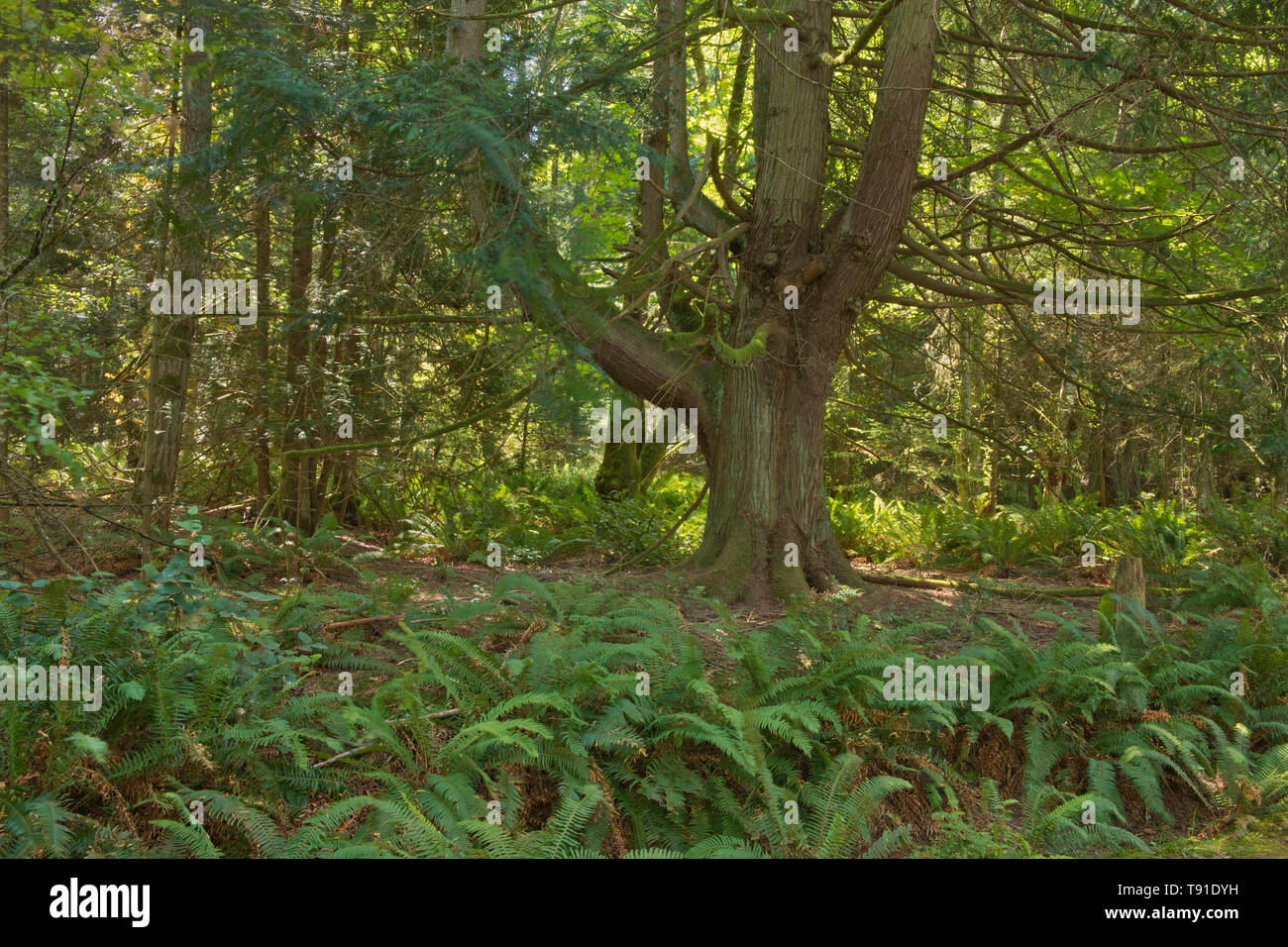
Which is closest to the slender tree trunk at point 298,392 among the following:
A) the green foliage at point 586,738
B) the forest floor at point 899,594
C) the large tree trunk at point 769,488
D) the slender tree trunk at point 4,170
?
the forest floor at point 899,594

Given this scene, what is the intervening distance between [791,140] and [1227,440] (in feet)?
18.4

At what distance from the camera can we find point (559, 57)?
7.52 meters

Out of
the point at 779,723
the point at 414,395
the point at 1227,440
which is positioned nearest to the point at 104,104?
the point at 414,395

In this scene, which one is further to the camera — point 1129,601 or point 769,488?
point 769,488

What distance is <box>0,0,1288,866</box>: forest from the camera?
4855 mm

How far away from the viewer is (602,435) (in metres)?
9.84

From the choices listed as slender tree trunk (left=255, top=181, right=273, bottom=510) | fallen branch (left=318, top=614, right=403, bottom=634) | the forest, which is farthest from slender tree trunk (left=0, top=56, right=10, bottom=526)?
fallen branch (left=318, top=614, right=403, bottom=634)

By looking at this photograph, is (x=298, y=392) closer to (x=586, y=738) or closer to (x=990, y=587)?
(x=586, y=738)

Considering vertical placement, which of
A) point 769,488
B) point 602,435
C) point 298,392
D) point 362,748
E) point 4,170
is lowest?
point 362,748

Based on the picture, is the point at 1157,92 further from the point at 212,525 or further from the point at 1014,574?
the point at 212,525

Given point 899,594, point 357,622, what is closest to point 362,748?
point 357,622

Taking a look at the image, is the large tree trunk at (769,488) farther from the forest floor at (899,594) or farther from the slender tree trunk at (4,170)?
the slender tree trunk at (4,170)

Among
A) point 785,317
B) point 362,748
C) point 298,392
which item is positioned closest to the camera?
point 362,748

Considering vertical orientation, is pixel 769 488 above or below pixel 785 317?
below
